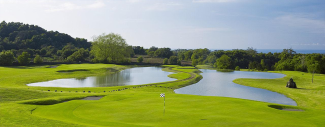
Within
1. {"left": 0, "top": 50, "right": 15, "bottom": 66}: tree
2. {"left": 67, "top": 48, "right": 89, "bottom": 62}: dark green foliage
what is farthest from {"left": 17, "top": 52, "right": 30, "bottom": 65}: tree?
{"left": 67, "top": 48, "right": 89, "bottom": 62}: dark green foliage

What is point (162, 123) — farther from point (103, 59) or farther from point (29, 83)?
point (103, 59)

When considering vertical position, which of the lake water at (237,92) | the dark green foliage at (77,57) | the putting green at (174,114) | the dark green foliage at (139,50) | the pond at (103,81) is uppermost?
the dark green foliage at (139,50)

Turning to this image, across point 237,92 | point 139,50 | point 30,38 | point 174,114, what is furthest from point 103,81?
point 30,38

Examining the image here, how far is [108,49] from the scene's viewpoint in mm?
96750

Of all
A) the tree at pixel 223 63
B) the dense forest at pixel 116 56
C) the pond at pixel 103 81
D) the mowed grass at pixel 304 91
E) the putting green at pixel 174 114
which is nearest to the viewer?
the putting green at pixel 174 114

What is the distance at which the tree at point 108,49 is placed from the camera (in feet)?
315

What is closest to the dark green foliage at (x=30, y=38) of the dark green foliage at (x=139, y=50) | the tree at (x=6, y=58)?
the dark green foliage at (x=139, y=50)

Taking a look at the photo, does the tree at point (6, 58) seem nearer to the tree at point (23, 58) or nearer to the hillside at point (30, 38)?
the tree at point (23, 58)

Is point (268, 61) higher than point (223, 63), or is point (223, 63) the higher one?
point (268, 61)

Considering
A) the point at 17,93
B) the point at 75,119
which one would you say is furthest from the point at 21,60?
the point at 75,119

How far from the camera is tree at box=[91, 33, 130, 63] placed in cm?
9594

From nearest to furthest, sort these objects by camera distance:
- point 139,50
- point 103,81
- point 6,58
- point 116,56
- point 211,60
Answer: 1. point 103,81
2. point 6,58
3. point 116,56
4. point 211,60
5. point 139,50

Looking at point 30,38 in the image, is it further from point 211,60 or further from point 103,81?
point 103,81

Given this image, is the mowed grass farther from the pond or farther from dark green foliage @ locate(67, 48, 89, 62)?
dark green foliage @ locate(67, 48, 89, 62)
